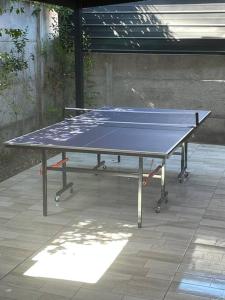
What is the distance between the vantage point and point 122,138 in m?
5.32

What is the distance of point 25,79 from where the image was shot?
8664mm

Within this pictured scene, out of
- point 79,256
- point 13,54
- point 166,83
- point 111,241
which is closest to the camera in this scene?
point 79,256

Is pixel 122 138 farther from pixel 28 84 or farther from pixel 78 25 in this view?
pixel 28 84

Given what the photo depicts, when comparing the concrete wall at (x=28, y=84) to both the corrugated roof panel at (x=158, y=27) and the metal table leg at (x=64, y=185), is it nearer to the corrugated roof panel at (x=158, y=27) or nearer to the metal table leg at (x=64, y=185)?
the corrugated roof panel at (x=158, y=27)

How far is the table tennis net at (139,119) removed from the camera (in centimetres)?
617

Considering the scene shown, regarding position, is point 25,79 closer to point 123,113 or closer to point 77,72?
point 77,72

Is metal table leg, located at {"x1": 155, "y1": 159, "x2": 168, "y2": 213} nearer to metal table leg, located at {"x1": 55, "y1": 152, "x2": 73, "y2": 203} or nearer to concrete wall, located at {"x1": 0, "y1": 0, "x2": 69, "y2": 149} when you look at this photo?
metal table leg, located at {"x1": 55, "y1": 152, "x2": 73, "y2": 203}

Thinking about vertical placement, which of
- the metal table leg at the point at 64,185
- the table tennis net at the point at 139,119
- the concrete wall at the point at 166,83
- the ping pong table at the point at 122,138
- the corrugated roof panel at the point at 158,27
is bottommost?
the metal table leg at the point at 64,185

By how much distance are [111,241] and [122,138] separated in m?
1.12

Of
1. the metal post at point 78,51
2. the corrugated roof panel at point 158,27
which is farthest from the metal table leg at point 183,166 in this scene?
the corrugated roof panel at point 158,27

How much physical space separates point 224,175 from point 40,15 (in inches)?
177

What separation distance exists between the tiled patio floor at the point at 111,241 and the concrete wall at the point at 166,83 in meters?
2.64

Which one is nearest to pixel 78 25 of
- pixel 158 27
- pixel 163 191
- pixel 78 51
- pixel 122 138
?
pixel 78 51

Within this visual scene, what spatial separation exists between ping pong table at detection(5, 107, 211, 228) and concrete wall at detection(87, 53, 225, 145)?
2463 millimetres
